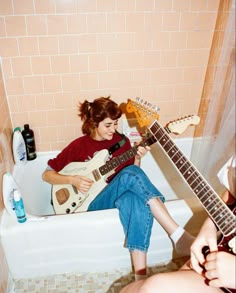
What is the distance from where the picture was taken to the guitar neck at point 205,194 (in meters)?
1.02

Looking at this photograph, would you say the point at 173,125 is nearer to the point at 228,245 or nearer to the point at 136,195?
the point at 136,195

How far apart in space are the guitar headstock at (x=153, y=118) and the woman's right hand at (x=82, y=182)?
1.38 feet

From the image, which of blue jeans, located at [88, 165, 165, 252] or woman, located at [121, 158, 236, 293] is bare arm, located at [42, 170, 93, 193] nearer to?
blue jeans, located at [88, 165, 165, 252]

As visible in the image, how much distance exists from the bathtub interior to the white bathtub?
3 cm

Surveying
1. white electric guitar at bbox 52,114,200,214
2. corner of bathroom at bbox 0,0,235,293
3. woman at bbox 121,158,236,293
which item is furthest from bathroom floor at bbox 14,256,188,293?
woman at bbox 121,158,236,293

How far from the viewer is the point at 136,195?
5.06ft

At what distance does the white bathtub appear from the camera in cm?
152

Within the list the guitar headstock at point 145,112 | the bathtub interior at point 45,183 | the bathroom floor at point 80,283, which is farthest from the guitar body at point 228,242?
the bathtub interior at point 45,183

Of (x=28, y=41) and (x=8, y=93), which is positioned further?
(x=8, y=93)

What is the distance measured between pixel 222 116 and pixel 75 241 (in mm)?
910

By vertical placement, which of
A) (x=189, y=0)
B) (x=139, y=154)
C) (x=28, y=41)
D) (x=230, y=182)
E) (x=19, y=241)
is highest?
(x=189, y=0)

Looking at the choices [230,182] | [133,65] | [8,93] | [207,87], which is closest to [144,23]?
[133,65]

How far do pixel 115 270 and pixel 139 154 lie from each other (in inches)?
24.6

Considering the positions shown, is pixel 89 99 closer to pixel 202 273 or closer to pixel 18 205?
pixel 18 205
